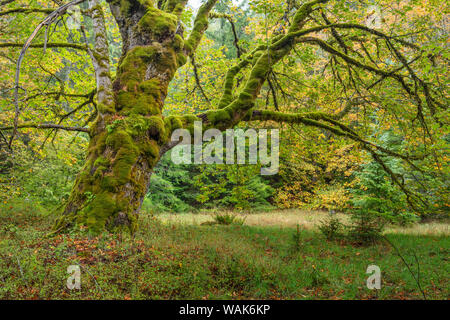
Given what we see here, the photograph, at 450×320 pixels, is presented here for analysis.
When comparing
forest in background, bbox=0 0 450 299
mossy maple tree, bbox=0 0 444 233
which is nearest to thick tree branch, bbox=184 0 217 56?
mossy maple tree, bbox=0 0 444 233

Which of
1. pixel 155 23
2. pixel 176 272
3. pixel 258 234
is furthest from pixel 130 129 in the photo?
pixel 258 234

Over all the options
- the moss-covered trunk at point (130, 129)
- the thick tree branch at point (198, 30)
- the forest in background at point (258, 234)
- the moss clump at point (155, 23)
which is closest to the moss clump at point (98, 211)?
the moss-covered trunk at point (130, 129)

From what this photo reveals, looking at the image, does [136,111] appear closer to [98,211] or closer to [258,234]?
[98,211]

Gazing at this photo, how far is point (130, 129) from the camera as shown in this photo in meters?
5.38

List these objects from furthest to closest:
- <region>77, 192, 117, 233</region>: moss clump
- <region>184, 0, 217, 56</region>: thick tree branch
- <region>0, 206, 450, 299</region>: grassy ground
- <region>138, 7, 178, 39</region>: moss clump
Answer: <region>184, 0, 217, 56</region>: thick tree branch → <region>138, 7, 178, 39</region>: moss clump → <region>77, 192, 117, 233</region>: moss clump → <region>0, 206, 450, 299</region>: grassy ground

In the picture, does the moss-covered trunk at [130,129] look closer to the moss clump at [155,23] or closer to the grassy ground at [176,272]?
the moss clump at [155,23]

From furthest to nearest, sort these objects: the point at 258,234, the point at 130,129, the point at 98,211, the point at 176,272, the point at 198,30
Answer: the point at 258,234 < the point at 198,30 < the point at 130,129 < the point at 98,211 < the point at 176,272

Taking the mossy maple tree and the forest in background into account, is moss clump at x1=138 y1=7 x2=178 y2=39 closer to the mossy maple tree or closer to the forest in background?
the mossy maple tree

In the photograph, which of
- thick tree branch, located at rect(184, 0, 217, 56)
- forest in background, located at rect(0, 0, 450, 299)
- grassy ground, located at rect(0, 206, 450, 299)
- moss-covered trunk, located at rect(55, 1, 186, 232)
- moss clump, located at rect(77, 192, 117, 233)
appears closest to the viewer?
grassy ground, located at rect(0, 206, 450, 299)

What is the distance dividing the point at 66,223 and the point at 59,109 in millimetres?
5374

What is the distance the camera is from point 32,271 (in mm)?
3143

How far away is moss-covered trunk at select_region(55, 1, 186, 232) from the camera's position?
4.90 metres
